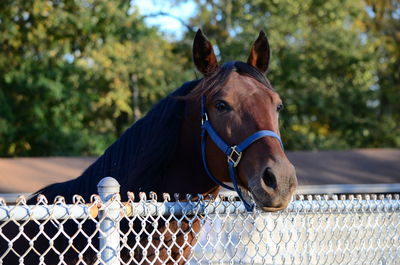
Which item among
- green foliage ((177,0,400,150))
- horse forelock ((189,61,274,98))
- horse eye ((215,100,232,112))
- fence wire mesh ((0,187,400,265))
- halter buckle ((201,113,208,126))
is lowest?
green foliage ((177,0,400,150))

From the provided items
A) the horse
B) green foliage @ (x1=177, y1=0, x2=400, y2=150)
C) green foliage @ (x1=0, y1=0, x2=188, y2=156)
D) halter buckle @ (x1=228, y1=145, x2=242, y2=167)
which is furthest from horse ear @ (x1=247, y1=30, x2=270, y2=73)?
green foliage @ (x1=177, y1=0, x2=400, y2=150)

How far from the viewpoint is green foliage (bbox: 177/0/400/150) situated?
20.8 metres

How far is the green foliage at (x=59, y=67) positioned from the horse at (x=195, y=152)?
1451 centimetres

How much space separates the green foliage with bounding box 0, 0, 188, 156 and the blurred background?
0.03 m

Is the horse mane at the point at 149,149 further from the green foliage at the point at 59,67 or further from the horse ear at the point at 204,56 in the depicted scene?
the green foliage at the point at 59,67

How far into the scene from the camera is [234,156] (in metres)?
2.77

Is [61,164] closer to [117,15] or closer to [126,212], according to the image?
[117,15]

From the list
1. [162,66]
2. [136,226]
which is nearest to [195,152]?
[136,226]

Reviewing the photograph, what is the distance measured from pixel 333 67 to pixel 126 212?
2019 centimetres

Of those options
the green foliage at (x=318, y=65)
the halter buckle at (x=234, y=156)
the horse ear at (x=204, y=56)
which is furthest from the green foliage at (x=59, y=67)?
the halter buckle at (x=234, y=156)

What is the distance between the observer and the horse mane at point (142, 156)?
2973 mm

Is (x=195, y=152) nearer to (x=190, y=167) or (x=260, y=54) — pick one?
(x=190, y=167)

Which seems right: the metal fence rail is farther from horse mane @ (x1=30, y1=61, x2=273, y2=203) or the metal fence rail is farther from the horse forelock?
the horse forelock

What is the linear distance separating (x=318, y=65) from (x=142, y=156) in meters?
19.2
